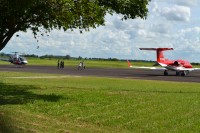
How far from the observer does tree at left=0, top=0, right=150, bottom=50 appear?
53.4 ft

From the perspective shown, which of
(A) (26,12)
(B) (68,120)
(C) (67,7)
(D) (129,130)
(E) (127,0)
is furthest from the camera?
(E) (127,0)

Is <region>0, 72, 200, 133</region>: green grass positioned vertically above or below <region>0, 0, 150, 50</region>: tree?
below

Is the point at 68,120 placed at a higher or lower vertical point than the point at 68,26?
lower

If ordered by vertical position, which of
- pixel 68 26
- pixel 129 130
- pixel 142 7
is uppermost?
pixel 142 7

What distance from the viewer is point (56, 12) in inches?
659

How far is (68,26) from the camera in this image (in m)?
18.2

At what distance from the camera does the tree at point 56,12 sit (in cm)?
1627

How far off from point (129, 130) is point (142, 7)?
1067 cm

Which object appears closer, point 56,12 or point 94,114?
point 94,114

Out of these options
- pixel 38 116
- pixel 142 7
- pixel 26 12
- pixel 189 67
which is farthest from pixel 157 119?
pixel 189 67

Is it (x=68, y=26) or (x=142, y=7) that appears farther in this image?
(x=142, y=7)

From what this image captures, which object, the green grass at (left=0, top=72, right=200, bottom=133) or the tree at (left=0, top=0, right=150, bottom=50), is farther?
the tree at (left=0, top=0, right=150, bottom=50)

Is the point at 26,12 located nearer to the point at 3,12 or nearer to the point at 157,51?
the point at 3,12

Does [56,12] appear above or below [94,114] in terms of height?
above
